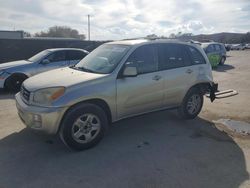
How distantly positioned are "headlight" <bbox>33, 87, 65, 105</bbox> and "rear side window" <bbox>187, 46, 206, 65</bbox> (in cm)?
310

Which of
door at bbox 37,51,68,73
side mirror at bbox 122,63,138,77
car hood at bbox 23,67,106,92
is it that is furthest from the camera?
door at bbox 37,51,68,73

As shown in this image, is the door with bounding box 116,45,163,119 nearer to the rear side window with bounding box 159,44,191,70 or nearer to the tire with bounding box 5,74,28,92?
the rear side window with bounding box 159,44,191,70

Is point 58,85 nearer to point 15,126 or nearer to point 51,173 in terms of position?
point 51,173

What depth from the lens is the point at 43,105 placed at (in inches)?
158

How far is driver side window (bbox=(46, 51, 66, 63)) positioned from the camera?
9.52m

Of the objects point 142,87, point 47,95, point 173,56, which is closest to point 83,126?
point 47,95

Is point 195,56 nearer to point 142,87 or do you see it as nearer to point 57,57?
point 142,87

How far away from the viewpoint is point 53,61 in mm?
9562

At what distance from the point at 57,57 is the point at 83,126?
6091 mm

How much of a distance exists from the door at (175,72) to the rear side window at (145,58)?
17cm

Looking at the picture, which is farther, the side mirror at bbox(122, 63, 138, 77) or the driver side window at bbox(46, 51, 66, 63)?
the driver side window at bbox(46, 51, 66, 63)

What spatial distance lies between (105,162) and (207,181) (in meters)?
1.48

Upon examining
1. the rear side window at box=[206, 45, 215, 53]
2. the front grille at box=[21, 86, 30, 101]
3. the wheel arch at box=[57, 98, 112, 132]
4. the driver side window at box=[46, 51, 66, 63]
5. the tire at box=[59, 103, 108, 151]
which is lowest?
the tire at box=[59, 103, 108, 151]

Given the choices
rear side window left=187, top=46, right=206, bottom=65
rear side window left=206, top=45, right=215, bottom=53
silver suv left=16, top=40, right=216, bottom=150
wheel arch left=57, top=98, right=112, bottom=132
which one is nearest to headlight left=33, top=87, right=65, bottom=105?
silver suv left=16, top=40, right=216, bottom=150
